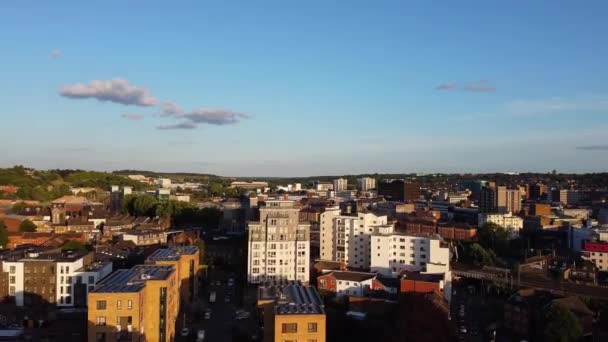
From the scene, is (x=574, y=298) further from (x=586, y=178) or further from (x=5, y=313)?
(x=586, y=178)

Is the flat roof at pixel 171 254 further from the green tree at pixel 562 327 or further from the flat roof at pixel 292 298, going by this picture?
the green tree at pixel 562 327

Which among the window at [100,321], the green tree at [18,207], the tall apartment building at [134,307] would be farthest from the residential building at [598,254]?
the green tree at [18,207]

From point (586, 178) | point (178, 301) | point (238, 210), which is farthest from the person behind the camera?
point (586, 178)

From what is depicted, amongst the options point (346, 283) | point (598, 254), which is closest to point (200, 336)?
point (346, 283)

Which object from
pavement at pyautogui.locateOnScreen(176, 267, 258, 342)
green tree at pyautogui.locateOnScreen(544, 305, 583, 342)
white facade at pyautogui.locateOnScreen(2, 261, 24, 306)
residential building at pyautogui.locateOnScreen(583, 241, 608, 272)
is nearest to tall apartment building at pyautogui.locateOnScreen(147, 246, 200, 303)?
pavement at pyautogui.locateOnScreen(176, 267, 258, 342)

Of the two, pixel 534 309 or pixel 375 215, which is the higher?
pixel 375 215

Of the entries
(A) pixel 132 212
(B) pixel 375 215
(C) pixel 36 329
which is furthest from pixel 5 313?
(A) pixel 132 212

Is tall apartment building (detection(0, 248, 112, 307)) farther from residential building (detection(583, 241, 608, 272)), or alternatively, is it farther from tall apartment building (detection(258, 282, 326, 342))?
residential building (detection(583, 241, 608, 272))
